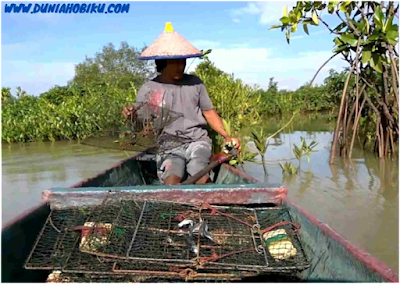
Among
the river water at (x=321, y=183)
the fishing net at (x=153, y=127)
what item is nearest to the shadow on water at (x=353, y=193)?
the river water at (x=321, y=183)

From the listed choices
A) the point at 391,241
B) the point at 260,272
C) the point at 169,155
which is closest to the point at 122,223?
the point at 260,272

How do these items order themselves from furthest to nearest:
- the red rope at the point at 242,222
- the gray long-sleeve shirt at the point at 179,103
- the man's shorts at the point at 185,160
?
the gray long-sleeve shirt at the point at 179,103
the man's shorts at the point at 185,160
the red rope at the point at 242,222

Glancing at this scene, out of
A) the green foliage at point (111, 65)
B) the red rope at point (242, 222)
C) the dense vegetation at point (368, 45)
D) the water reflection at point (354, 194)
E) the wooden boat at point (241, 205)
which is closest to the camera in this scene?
the wooden boat at point (241, 205)

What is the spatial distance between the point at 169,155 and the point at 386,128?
362 cm

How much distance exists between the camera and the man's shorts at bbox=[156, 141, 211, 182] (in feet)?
9.62

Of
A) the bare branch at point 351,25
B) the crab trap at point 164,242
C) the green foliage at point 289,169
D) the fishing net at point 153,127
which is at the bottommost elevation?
the green foliage at point 289,169

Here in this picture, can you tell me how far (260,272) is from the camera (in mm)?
1523

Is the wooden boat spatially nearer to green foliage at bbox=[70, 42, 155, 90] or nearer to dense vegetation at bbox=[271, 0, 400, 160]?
dense vegetation at bbox=[271, 0, 400, 160]

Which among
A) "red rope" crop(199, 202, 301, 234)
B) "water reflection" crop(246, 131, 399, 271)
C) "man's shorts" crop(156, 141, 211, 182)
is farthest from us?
"water reflection" crop(246, 131, 399, 271)

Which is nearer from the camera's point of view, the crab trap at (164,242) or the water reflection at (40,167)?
the crab trap at (164,242)

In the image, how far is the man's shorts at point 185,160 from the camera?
293 centimetres

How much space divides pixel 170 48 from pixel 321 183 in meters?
2.66

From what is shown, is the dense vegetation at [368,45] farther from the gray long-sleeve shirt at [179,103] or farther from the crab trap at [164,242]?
the crab trap at [164,242]

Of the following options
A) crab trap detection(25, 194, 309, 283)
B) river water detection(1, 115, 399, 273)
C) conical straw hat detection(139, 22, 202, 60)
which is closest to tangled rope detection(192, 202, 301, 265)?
crab trap detection(25, 194, 309, 283)
